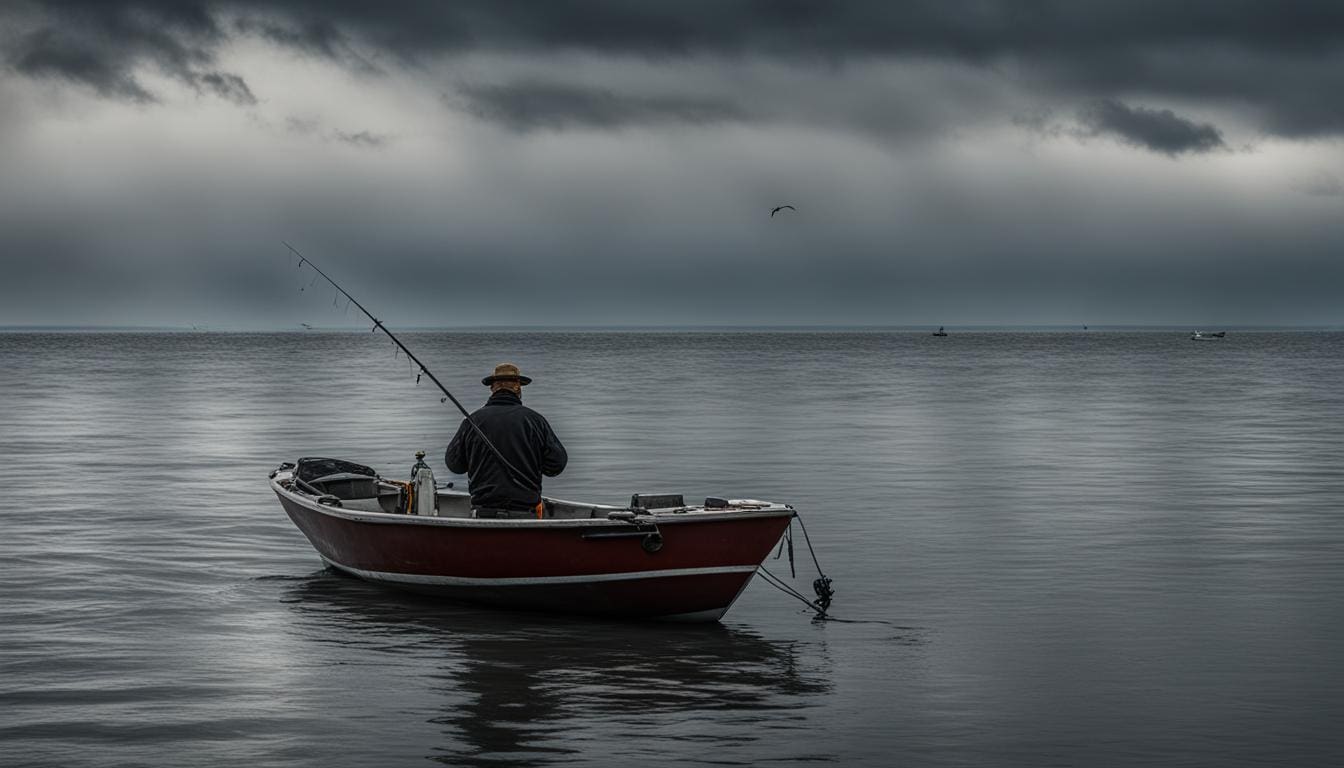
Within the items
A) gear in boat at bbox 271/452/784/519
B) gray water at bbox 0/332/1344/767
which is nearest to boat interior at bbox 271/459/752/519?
gear in boat at bbox 271/452/784/519

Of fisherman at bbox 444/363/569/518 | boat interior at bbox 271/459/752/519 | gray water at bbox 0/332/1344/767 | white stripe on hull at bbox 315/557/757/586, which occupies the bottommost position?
gray water at bbox 0/332/1344/767

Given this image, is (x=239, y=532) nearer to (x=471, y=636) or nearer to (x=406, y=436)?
(x=471, y=636)

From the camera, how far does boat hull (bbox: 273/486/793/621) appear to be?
12844 millimetres

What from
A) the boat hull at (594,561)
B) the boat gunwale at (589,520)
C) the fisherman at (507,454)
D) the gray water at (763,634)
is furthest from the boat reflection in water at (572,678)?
the fisherman at (507,454)

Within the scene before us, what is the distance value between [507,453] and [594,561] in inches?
54.2

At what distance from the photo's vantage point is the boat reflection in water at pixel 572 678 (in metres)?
9.68

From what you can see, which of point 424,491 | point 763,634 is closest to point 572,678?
point 763,634

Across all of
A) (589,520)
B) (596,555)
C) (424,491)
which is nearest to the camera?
(589,520)

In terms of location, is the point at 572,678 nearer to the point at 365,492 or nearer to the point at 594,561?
the point at 594,561

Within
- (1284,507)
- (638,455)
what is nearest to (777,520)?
(1284,507)

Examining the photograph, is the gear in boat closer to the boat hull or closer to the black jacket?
the black jacket

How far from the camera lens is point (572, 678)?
37.3 feet

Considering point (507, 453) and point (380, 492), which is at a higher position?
point (507, 453)

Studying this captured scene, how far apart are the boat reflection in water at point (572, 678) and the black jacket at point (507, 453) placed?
1.07m
